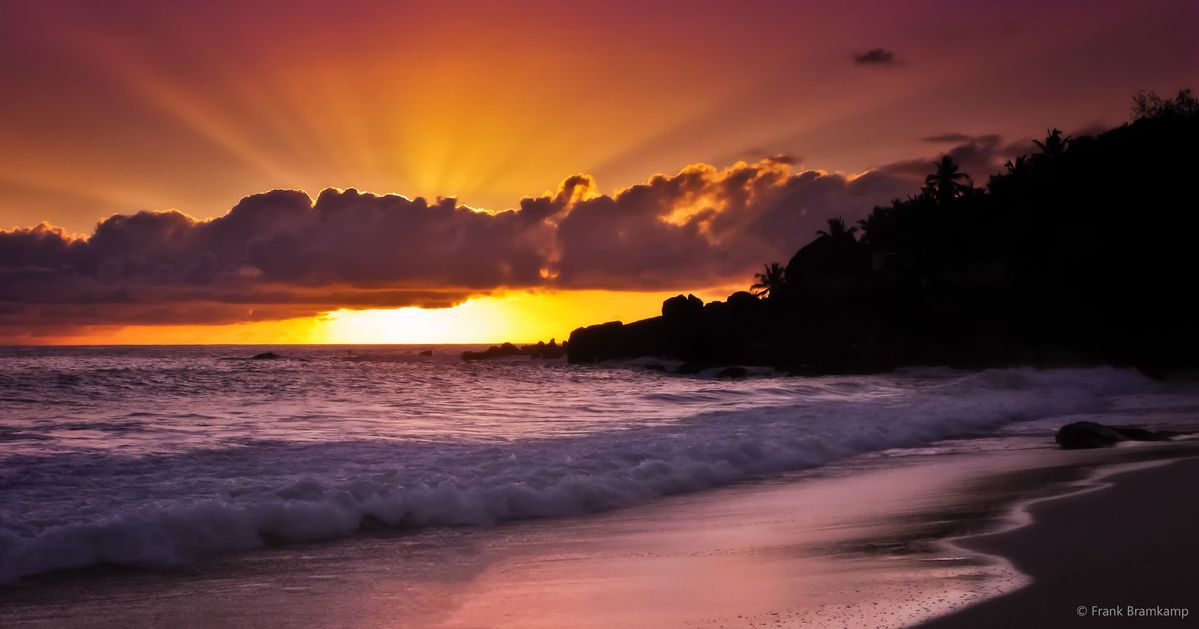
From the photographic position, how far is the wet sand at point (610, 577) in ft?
18.2

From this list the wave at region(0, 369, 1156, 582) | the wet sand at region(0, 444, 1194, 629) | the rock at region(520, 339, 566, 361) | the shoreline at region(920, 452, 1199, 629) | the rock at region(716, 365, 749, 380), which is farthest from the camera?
the rock at region(520, 339, 566, 361)

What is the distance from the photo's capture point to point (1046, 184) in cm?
5978

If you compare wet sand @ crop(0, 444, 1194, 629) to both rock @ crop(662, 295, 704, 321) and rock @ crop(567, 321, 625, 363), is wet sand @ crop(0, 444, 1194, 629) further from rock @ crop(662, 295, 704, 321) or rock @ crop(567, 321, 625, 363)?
rock @ crop(567, 321, 625, 363)

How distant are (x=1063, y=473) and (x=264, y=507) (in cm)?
972

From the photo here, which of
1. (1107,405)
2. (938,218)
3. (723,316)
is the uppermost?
(938,218)

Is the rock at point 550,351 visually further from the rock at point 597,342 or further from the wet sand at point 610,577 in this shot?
the wet sand at point 610,577

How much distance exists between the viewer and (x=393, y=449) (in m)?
14.1

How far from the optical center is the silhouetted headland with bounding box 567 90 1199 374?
4903 cm

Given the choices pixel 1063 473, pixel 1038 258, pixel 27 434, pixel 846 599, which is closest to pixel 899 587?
pixel 846 599

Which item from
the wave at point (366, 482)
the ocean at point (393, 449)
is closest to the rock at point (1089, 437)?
the ocean at point (393, 449)

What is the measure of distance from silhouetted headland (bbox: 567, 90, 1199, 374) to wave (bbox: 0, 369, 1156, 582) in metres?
31.8

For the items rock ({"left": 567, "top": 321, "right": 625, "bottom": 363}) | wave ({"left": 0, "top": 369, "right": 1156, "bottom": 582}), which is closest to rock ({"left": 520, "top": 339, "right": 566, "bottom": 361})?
rock ({"left": 567, "top": 321, "right": 625, "bottom": 363})

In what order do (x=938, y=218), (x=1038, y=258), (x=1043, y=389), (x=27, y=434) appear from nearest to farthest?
1. (x=27, y=434)
2. (x=1043, y=389)
3. (x=1038, y=258)
4. (x=938, y=218)

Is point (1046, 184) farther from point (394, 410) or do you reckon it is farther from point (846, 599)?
point (846, 599)
